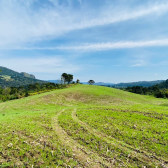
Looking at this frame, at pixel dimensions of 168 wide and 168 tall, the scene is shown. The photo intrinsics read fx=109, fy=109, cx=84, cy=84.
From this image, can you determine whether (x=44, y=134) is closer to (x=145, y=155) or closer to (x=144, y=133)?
(x=145, y=155)

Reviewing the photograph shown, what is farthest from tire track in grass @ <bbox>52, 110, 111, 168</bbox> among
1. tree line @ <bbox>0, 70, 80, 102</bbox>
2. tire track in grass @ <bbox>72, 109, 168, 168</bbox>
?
tree line @ <bbox>0, 70, 80, 102</bbox>

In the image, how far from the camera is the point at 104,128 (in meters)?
12.6

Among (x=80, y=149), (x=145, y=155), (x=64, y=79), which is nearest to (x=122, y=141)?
(x=145, y=155)

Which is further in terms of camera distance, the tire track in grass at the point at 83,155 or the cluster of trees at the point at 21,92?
the cluster of trees at the point at 21,92

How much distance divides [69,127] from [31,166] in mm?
6308

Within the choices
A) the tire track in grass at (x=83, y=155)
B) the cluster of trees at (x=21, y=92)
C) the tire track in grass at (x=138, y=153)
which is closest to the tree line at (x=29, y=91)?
the cluster of trees at (x=21, y=92)

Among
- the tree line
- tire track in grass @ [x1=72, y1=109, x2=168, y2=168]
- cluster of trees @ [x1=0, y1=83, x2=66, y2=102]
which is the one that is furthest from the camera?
the tree line

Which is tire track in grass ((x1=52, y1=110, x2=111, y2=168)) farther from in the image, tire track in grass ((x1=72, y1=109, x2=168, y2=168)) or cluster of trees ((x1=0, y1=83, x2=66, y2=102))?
cluster of trees ((x1=0, y1=83, x2=66, y2=102))

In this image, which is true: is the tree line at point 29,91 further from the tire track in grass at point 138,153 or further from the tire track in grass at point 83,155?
the tire track in grass at point 138,153

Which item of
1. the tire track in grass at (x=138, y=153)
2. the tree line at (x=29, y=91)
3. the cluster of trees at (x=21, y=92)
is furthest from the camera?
the tree line at (x=29, y=91)

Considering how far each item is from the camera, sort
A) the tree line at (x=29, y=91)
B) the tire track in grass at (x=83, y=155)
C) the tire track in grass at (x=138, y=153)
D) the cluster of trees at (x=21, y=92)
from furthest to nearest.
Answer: the tree line at (x=29, y=91), the cluster of trees at (x=21, y=92), the tire track in grass at (x=138, y=153), the tire track in grass at (x=83, y=155)

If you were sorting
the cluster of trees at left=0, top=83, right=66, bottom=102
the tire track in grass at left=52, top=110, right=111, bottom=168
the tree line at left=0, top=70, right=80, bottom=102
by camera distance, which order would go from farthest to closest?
the tree line at left=0, top=70, right=80, bottom=102 < the cluster of trees at left=0, top=83, right=66, bottom=102 < the tire track in grass at left=52, top=110, right=111, bottom=168

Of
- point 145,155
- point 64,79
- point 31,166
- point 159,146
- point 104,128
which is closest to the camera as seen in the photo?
point 31,166

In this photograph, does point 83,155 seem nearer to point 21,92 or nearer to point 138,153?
point 138,153
